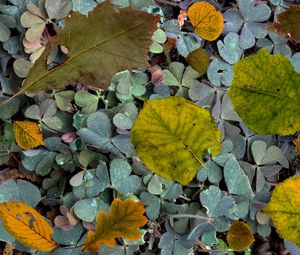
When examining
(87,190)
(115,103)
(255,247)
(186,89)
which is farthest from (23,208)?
(255,247)

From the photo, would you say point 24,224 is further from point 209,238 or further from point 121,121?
point 209,238

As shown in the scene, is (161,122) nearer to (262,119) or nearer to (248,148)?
(262,119)

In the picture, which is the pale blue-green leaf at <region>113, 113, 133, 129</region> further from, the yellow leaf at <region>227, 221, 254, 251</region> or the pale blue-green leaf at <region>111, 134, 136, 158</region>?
the yellow leaf at <region>227, 221, 254, 251</region>

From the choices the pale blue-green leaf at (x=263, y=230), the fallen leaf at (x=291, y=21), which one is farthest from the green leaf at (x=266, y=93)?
the pale blue-green leaf at (x=263, y=230)

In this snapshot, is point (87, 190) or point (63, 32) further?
point (87, 190)

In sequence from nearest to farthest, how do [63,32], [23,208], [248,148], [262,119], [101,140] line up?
[262,119]
[63,32]
[23,208]
[101,140]
[248,148]

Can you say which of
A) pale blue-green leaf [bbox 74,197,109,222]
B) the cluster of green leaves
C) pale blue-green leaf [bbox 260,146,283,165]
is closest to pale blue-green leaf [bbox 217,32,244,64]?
the cluster of green leaves
